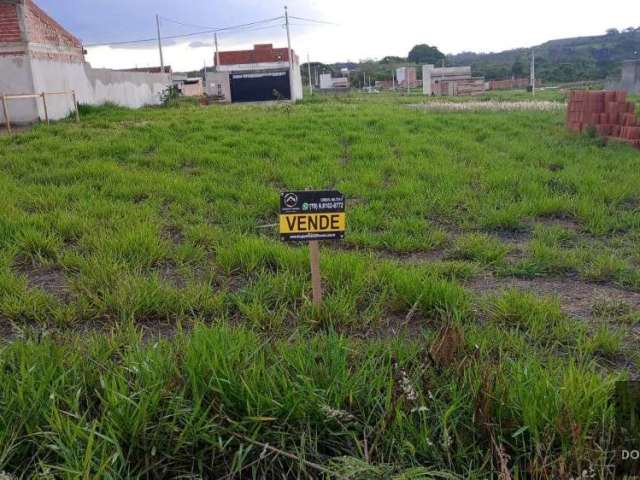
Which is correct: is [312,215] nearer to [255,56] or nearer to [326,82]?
[255,56]

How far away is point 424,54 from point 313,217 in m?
125

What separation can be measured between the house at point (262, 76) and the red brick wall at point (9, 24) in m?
27.3

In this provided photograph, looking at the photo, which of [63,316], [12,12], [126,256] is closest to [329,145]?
[126,256]

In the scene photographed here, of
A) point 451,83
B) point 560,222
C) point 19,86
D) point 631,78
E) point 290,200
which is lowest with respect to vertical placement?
Result: point 560,222

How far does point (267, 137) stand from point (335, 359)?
858 centimetres

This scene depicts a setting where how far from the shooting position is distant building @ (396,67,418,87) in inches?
2874

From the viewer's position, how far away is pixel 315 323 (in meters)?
3.41

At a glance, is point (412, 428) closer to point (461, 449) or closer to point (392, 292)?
point (461, 449)

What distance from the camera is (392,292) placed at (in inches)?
152

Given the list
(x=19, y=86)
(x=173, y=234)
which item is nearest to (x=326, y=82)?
(x=19, y=86)

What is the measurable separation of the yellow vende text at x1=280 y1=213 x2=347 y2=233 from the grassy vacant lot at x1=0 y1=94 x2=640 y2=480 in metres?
0.51

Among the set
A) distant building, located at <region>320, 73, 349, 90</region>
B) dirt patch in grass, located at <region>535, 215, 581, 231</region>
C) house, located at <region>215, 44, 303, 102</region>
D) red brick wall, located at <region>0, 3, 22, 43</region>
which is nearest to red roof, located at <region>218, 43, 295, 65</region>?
house, located at <region>215, 44, 303, 102</region>

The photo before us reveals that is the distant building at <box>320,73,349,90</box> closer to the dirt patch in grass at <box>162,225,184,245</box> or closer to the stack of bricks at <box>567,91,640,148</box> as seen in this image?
the stack of bricks at <box>567,91,640,148</box>

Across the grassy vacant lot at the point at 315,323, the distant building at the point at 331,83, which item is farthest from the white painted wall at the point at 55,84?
the distant building at the point at 331,83
